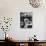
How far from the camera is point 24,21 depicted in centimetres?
461

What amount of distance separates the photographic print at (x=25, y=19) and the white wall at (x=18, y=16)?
0.36 feet

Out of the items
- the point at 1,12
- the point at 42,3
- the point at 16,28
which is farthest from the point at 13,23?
the point at 42,3

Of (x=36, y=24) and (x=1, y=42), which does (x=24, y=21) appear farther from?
(x=1, y=42)

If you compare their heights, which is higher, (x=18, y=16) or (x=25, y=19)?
(x=18, y=16)

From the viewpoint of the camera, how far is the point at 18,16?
459 cm

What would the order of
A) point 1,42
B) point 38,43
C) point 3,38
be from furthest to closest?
point 3,38, point 1,42, point 38,43

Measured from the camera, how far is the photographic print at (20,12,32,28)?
181 inches

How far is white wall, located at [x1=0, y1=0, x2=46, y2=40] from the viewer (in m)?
4.55

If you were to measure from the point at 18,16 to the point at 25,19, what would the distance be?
0.92 feet

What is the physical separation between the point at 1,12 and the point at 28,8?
3.25 ft

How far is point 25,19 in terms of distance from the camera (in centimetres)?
461

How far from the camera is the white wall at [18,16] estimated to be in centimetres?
455

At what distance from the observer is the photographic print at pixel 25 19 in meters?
4.59

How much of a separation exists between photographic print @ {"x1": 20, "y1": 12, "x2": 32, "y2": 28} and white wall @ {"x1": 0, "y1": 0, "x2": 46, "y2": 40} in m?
0.11
